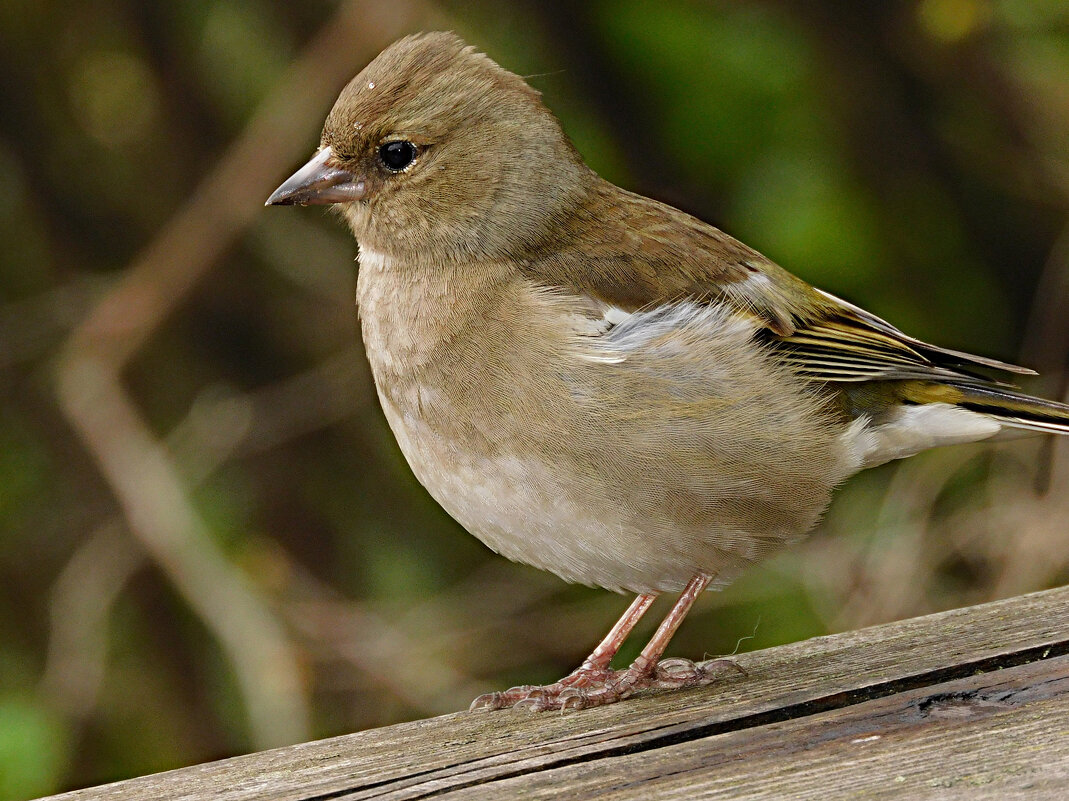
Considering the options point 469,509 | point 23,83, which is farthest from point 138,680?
point 469,509

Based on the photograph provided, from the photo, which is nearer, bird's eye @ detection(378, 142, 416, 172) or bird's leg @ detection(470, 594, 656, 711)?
bird's leg @ detection(470, 594, 656, 711)

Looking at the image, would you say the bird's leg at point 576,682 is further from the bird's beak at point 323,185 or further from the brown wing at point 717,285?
the bird's beak at point 323,185

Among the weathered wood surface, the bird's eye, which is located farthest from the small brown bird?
the weathered wood surface

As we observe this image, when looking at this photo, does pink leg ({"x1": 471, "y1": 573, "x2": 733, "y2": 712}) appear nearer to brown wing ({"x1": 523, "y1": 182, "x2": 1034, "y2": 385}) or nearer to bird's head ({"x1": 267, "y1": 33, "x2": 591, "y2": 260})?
brown wing ({"x1": 523, "y1": 182, "x2": 1034, "y2": 385})

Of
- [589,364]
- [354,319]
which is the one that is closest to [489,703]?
[589,364]

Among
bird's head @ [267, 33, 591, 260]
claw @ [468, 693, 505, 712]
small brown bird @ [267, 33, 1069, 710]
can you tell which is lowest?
claw @ [468, 693, 505, 712]
